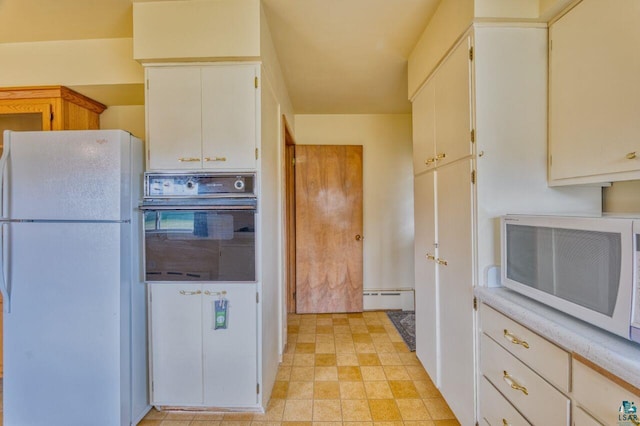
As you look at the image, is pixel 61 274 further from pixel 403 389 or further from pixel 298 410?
pixel 403 389

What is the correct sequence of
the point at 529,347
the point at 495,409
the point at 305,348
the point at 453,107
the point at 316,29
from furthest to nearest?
the point at 305,348, the point at 316,29, the point at 453,107, the point at 495,409, the point at 529,347

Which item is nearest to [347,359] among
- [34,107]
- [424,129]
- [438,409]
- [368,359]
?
[368,359]

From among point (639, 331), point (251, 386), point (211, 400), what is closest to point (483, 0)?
point (639, 331)

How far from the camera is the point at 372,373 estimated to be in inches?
87.2

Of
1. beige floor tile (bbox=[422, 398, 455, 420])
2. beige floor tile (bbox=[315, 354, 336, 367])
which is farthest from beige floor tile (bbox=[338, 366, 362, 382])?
beige floor tile (bbox=[422, 398, 455, 420])

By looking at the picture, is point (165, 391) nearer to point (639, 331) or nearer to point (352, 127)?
point (639, 331)

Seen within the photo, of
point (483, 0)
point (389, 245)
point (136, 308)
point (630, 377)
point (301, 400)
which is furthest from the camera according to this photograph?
point (389, 245)

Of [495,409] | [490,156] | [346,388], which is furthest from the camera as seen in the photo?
[346,388]

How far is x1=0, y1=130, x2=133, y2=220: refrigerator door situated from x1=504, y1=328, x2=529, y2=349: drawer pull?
6.46ft

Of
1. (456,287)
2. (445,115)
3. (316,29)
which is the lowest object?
(456,287)

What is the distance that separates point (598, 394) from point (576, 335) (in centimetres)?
15

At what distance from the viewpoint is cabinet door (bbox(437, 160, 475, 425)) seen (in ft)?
4.66

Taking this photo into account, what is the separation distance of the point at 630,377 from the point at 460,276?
2.70 ft

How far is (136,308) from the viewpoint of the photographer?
168 cm
